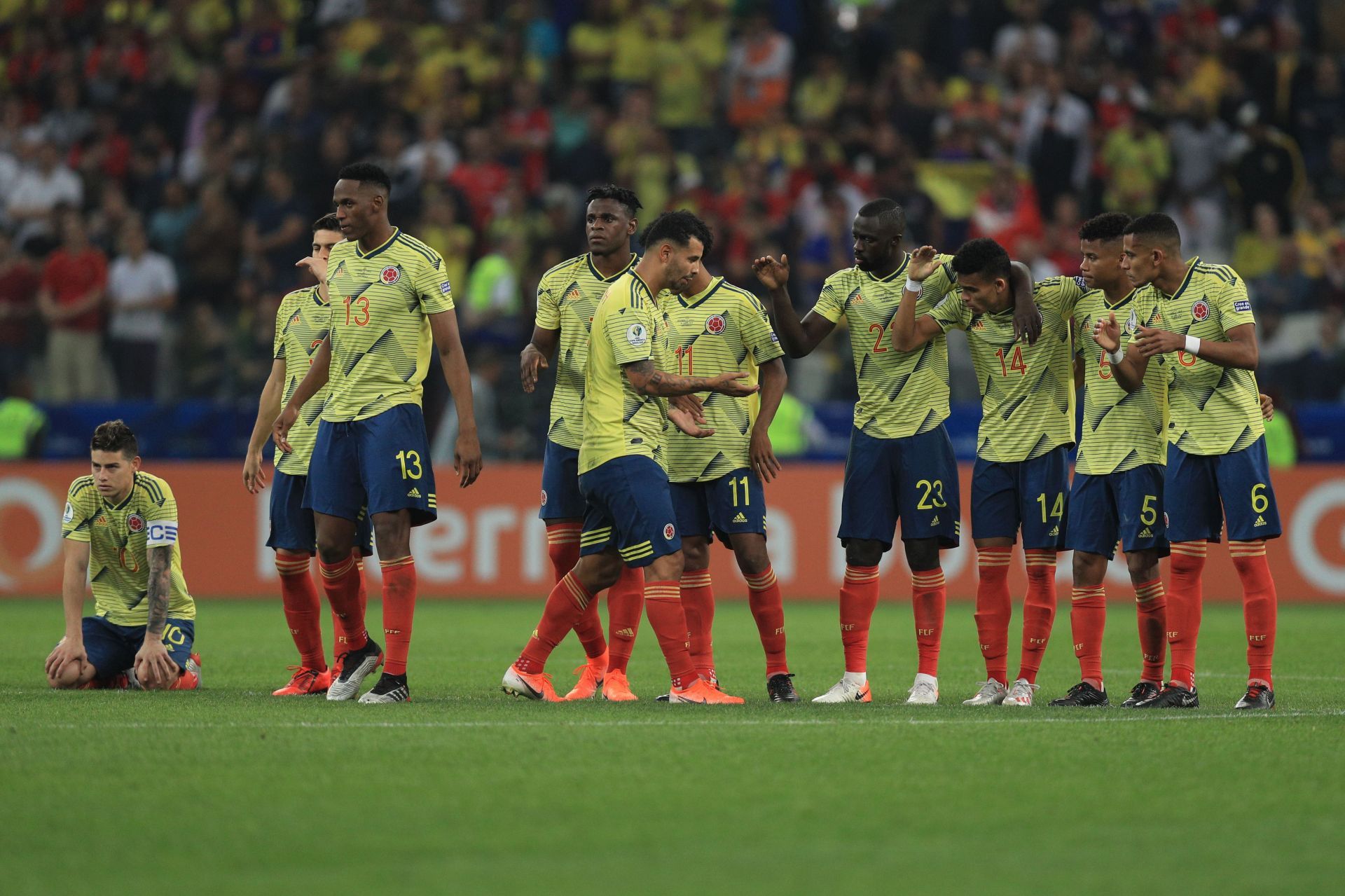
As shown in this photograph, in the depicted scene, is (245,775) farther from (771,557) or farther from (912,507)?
(771,557)

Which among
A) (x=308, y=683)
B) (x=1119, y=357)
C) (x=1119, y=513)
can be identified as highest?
(x=1119, y=357)

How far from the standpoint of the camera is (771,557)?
16234mm

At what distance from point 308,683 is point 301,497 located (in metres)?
0.96

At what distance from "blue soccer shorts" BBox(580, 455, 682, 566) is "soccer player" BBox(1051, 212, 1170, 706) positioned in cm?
199

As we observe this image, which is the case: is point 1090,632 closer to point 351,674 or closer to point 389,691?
point 389,691

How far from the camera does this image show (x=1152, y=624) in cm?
852

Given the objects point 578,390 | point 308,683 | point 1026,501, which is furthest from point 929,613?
point 308,683

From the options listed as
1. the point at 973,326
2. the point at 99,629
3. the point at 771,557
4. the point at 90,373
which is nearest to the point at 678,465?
the point at 973,326

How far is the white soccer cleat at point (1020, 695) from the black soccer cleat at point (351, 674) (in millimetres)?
3047

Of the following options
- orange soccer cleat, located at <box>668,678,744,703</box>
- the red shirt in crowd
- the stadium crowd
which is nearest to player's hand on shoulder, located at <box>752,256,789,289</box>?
orange soccer cleat, located at <box>668,678,744,703</box>

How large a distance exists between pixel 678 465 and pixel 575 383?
0.70m

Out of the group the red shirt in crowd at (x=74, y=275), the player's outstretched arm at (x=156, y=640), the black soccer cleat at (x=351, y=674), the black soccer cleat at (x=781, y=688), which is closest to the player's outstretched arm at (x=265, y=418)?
the player's outstretched arm at (x=156, y=640)

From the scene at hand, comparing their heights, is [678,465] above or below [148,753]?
above

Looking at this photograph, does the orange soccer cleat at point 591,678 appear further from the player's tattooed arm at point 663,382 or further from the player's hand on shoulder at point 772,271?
the player's hand on shoulder at point 772,271
